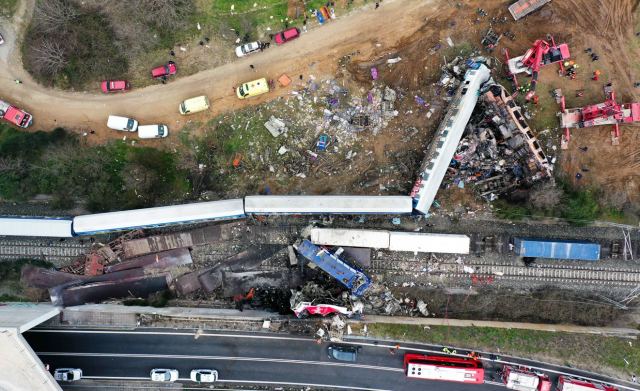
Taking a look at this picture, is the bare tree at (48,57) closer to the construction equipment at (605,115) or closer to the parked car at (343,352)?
the parked car at (343,352)

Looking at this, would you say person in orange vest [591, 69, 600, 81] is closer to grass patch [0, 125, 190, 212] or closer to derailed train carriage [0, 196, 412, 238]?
derailed train carriage [0, 196, 412, 238]

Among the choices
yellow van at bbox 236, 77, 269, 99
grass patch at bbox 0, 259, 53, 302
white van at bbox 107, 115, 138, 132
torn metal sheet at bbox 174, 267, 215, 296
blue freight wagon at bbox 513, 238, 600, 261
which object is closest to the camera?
blue freight wagon at bbox 513, 238, 600, 261

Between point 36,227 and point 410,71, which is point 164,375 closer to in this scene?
point 36,227

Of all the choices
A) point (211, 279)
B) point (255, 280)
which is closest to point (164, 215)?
point (211, 279)

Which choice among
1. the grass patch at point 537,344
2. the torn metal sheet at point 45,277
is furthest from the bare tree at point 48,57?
the grass patch at point 537,344

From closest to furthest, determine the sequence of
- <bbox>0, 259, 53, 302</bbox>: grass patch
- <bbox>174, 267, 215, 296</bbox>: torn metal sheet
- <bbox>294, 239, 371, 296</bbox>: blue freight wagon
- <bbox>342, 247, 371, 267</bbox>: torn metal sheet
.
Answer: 1. <bbox>294, 239, 371, 296</bbox>: blue freight wagon
2. <bbox>342, 247, 371, 267</bbox>: torn metal sheet
3. <bbox>0, 259, 53, 302</bbox>: grass patch
4. <bbox>174, 267, 215, 296</bbox>: torn metal sheet

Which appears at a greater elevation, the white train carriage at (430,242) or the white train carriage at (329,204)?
the white train carriage at (329,204)

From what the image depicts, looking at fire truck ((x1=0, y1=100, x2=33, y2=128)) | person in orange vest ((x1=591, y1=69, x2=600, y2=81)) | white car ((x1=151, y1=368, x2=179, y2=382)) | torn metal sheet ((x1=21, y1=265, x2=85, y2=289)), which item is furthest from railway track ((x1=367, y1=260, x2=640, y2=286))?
fire truck ((x1=0, y1=100, x2=33, y2=128))
